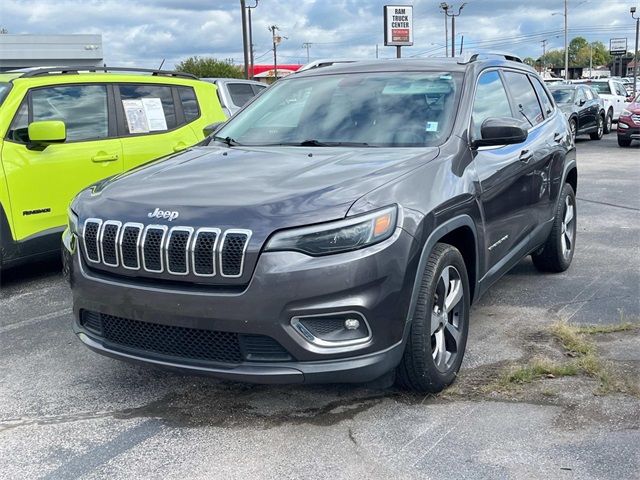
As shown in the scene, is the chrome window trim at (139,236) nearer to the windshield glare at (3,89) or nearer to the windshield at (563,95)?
the windshield glare at (3,89)

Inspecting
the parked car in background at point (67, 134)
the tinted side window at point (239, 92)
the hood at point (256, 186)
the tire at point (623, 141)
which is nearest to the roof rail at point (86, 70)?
the parked car in background at point (67, 134)

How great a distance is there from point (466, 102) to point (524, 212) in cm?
101

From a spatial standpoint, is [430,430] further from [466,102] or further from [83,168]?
[83,168]

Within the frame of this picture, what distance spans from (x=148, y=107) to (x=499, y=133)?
3999mm

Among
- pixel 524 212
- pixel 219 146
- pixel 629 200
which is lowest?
pixel 629 200

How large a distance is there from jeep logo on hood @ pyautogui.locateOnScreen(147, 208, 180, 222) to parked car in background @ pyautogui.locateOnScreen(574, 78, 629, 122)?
22.4m

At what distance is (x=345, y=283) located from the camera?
3.13 meters

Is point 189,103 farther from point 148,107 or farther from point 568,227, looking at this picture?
point 568,227

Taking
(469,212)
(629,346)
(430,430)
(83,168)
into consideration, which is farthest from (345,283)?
(83,168)

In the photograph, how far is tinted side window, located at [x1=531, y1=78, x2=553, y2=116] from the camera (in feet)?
19.8

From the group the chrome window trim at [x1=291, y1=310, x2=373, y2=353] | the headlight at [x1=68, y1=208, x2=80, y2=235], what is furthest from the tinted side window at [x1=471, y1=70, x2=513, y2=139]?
the headlight at [x1=68, y1=208, x2=80, y2=235]

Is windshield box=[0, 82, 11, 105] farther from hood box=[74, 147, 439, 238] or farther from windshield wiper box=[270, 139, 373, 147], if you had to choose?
windshield wiper box=[270, 139, 373, 147]

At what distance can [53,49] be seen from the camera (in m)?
44.2

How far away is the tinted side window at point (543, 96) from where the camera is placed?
605 cm
